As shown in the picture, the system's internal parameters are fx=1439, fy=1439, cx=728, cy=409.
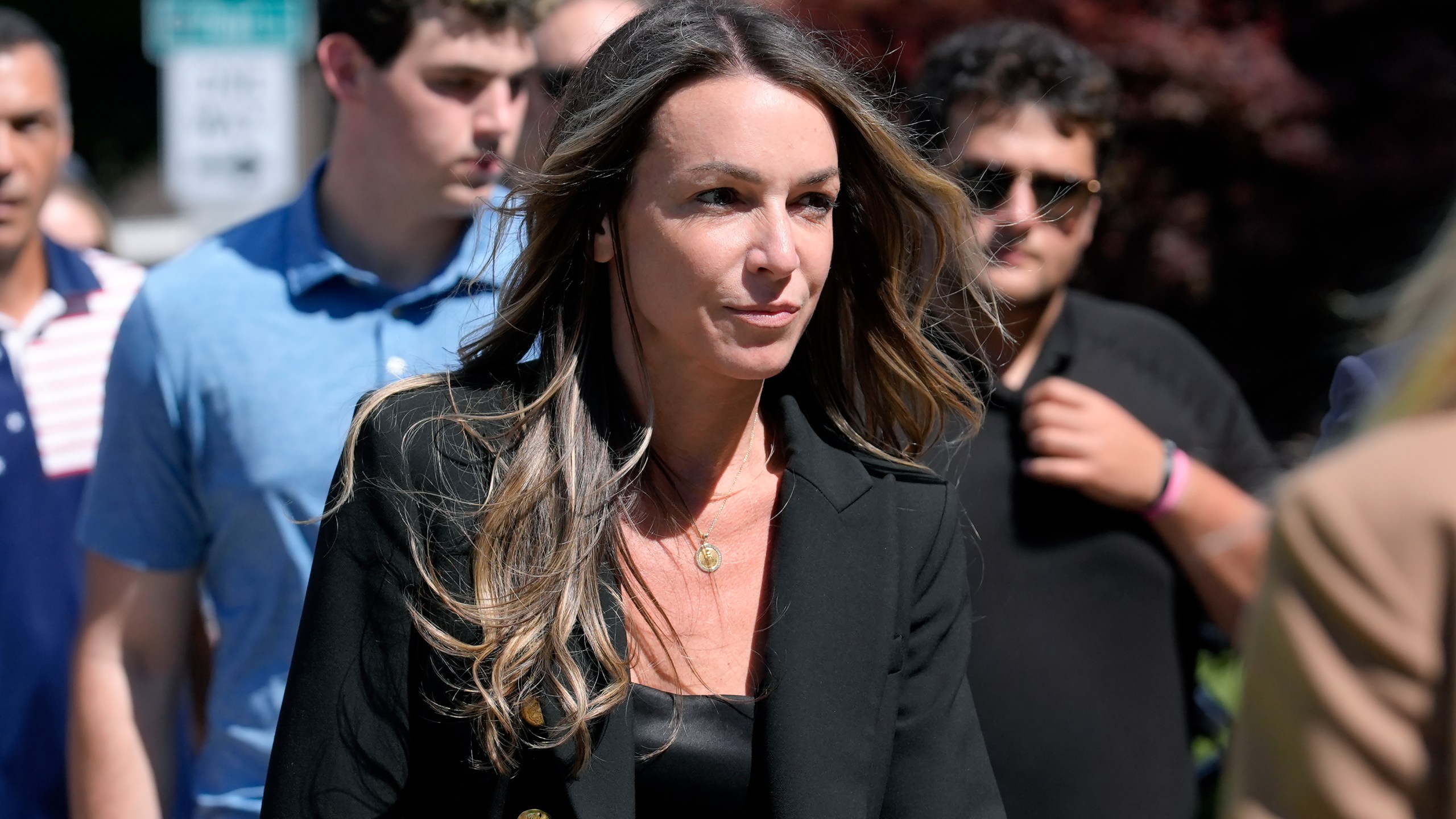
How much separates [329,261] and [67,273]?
4.09ft

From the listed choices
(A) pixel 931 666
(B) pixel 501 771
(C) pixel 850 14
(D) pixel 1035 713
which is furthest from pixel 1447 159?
(B) pixel 501 771

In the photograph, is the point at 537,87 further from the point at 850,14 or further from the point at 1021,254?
the point at 850,14

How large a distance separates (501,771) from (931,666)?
2.25ft

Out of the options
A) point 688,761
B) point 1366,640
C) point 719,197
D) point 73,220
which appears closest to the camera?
point 1366,640

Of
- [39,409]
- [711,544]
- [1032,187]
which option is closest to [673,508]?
[711,544]

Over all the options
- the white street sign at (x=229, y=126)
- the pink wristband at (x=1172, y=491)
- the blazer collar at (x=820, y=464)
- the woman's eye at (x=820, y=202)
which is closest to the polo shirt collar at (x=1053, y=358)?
the pink wristband at (x=1172, y=491)

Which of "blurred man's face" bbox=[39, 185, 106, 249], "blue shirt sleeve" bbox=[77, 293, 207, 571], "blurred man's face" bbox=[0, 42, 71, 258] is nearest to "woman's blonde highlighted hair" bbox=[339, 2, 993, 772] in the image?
"blue shirt sleeve" bbox=[77, 293, 207, 571]

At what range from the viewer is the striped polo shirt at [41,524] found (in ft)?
10.5

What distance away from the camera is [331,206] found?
3.09 m

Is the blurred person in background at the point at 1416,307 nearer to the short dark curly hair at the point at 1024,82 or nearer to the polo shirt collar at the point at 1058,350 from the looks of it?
the polo shirt collar at the point at 1058,350

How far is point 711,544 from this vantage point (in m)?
2.25

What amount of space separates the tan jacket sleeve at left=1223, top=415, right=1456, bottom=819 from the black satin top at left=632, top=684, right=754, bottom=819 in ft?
3.75

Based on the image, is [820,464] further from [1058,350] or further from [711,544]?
[1058,350]

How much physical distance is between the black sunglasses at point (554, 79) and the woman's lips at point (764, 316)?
142 cm
